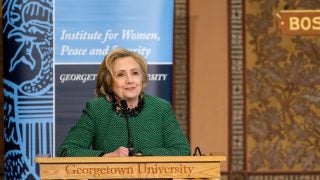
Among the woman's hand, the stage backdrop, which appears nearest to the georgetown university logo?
the stage backdrop

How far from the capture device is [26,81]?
3.71 meters

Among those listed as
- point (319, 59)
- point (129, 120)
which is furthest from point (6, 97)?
point (319, 59)

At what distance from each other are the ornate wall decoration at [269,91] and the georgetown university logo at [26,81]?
4.89ft

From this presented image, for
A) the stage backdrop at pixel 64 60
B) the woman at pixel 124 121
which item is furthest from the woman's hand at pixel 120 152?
the stage backdrop at pixel 64 60

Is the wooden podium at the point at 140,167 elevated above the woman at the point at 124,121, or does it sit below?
below

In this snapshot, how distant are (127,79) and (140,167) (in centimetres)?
42

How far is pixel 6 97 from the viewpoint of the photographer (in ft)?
12.2

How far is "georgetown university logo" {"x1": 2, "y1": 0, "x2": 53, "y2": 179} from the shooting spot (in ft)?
12.1

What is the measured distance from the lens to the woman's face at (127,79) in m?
2.50

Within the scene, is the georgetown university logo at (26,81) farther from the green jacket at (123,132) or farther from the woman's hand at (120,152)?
the woman's hand at (120,152)

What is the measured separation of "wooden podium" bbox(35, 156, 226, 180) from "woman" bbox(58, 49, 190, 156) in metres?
0.24

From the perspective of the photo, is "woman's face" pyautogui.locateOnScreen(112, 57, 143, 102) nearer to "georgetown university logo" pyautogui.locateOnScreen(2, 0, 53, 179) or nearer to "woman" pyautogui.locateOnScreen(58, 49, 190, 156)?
"woman" pyautogui.locateOnScreen(58, 49, 190, 156)

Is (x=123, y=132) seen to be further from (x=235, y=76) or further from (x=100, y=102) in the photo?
(x=235, y=76)

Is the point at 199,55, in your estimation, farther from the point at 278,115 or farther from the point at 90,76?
the point at 90,76
